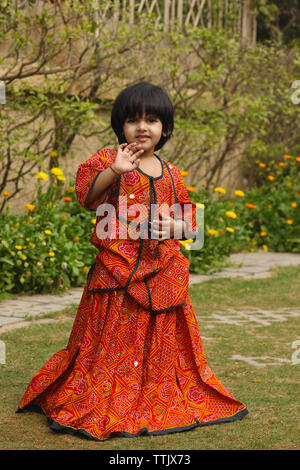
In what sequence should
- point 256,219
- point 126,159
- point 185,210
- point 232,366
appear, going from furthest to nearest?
point 256,219
point 232,366
point 185,210
point 126,159

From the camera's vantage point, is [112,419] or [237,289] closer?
[112,419]

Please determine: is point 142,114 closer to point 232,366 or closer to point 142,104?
point 142,104

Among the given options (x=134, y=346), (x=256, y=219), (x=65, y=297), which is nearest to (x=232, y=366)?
(x=134, y=346)

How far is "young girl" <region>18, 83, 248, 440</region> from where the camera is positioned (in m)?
2.77

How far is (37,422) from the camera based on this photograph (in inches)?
114

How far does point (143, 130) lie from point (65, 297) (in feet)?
9.46

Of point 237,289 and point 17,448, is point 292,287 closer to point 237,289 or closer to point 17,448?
point 237,289

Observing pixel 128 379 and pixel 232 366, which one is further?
pixel 232 366

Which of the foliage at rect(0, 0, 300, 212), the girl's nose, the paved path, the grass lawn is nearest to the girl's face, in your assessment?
the girl's nose

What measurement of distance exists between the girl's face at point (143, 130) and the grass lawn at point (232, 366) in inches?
47.7

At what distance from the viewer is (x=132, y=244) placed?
286 centimetres

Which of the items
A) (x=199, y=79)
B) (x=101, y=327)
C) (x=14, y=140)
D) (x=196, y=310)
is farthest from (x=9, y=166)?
(x=101, y=327)

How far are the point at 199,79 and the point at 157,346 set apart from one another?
5.53 meters

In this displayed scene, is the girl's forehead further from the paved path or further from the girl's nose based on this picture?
the paved path
